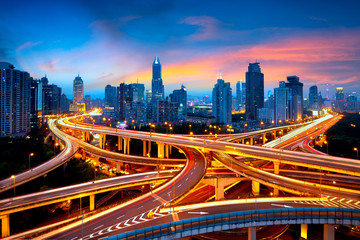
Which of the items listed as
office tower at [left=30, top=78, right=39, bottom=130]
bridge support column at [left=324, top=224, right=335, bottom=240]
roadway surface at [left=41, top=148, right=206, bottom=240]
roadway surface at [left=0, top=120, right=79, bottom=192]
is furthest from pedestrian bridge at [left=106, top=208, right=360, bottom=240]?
office tower at [left=30, top=78, right=39, bottom=130]

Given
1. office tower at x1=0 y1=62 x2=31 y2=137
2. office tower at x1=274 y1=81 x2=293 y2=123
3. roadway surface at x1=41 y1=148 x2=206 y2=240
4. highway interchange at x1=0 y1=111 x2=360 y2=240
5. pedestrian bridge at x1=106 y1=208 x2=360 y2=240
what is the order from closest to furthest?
roadway surface at x1=41 y1=148 x2=206 y2=240, pedestrian bridge at x1=106 y1=208 x2=360 y2=240, highway interchange at x1=0 y1=111 x2=360 y2=240, office tower at x1=0 y1=62 x2=31 y2=137, office tower at x1=274 y1=81 x2=293 y2=123

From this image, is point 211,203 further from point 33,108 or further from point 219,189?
point 33,108

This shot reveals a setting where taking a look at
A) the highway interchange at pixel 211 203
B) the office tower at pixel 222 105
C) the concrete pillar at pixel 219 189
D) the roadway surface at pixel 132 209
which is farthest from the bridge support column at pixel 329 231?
the office tower at pixel 222 105

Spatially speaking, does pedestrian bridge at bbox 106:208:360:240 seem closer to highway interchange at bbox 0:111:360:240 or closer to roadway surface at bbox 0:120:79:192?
highway interchange at bbox 0:111:360:240

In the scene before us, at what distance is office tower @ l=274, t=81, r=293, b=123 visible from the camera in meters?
173

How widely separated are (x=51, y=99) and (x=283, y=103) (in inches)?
7593

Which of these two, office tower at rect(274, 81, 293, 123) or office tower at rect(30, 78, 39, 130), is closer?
office tower at rect(30, 78, 39, 130)

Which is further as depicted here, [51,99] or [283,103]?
[51,99]

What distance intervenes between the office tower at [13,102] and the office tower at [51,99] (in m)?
96.6

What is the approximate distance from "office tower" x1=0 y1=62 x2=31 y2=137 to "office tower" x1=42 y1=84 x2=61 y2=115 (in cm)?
9658

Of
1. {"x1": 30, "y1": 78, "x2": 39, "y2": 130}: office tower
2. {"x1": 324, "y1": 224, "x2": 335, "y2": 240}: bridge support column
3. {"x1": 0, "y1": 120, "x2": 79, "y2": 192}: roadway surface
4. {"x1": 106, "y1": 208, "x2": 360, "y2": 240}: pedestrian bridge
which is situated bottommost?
{"x1": 324, "y1": 224, "x2": 335, "y2": 240}: bridge support column

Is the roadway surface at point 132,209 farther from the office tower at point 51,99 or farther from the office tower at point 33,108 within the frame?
the office tower at point 51,99

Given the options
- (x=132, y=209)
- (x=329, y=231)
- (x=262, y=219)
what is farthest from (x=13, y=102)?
(x=329, y=231)

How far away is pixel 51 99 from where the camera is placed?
189 metres
